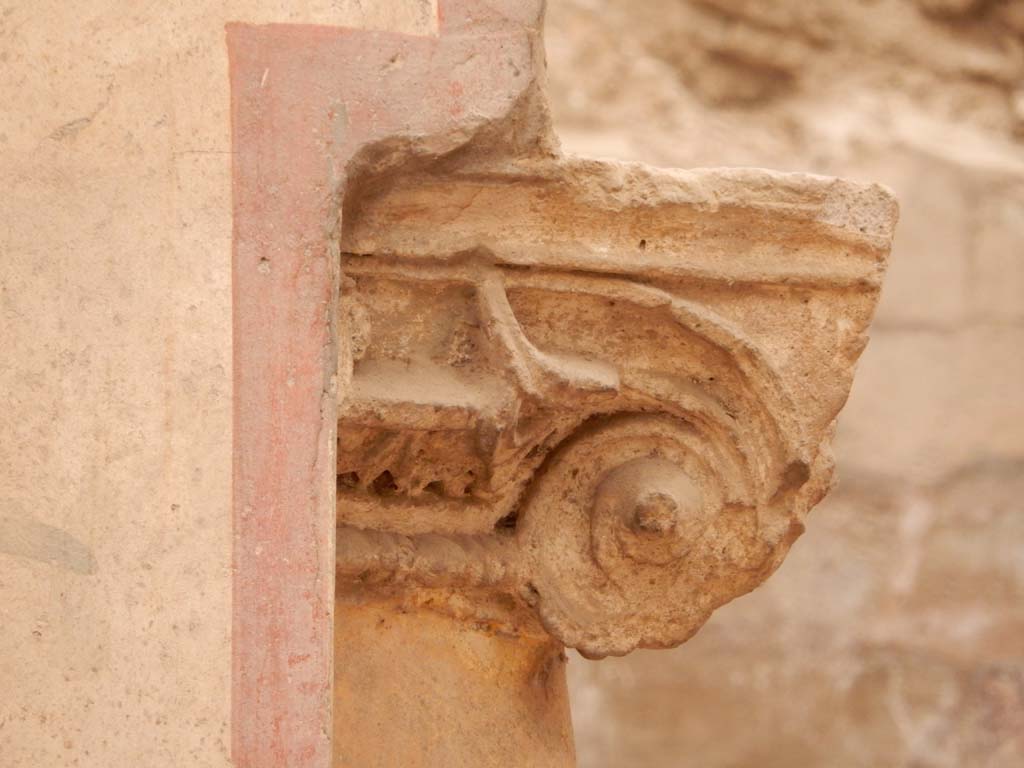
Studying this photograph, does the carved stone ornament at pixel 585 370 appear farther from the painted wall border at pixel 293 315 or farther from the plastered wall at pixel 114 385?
the plastered wall at pixel 114 385

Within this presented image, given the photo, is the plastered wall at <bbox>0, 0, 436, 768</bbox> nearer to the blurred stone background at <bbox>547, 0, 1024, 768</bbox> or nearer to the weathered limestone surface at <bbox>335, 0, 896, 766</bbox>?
the weathered limestone surface at <bbox>335, 0, 896, 766</bbox>

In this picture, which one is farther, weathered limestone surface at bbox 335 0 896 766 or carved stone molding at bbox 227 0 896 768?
weathered limestone surface at bbox 335 0 896 766

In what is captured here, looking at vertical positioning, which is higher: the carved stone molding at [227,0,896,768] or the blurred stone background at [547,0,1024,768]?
the carved stone molding at [227,0,896,768]

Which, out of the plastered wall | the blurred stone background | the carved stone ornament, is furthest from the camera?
the blurred stone background

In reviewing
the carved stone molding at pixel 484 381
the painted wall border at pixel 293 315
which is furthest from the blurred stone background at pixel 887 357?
the painted wall border at pixel 293 315

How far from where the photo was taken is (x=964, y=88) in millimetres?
3883

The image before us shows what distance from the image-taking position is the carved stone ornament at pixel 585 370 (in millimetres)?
1795

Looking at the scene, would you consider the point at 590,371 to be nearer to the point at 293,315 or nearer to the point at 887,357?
the point at 293,315

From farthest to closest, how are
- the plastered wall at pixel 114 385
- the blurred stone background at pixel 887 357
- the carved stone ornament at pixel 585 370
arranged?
the blurred stone background at pixel 887 357 < the carved stone ornament at pixel 585 370 < the plastered wall at pixel 114 385

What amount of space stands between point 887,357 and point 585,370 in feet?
6.78

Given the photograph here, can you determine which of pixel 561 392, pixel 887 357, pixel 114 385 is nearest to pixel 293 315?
pixel 114 385

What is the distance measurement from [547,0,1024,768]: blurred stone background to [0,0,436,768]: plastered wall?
216 cm

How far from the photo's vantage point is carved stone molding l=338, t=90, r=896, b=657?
70.8 inches

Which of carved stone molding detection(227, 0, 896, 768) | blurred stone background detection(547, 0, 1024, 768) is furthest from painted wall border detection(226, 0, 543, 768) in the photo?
blurred stone background detection(547, 0, 1024, 768)
